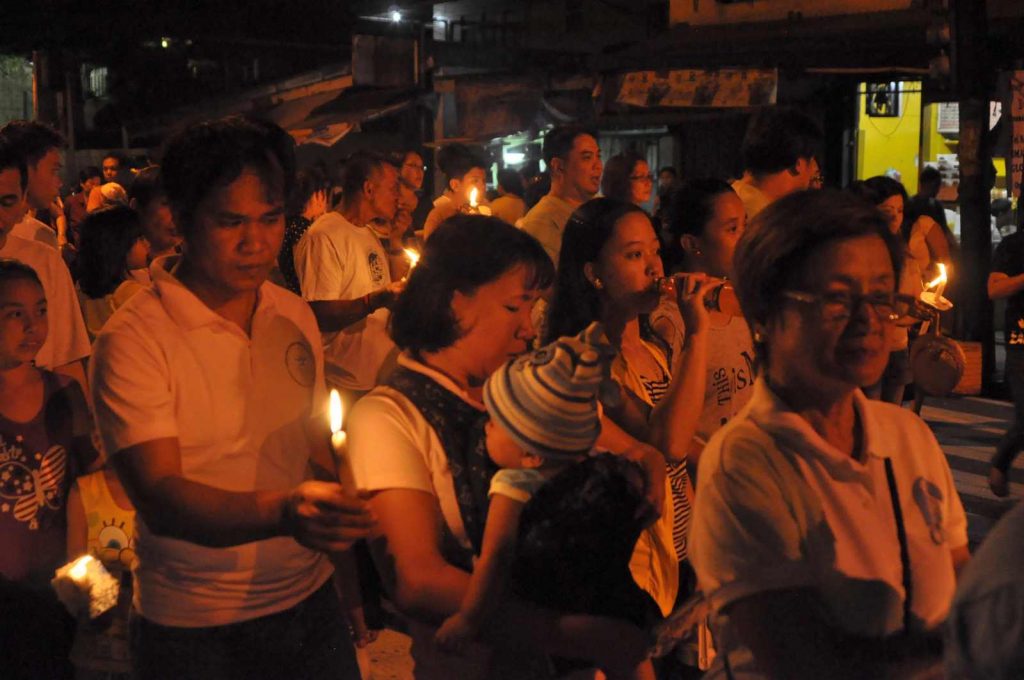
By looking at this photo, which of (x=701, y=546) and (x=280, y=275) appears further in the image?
(x=280, y=275)

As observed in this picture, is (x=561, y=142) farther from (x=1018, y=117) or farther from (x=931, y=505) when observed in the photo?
(x=1018, y=117)

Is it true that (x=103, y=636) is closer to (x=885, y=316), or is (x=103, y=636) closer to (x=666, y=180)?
(x=885, y=316)

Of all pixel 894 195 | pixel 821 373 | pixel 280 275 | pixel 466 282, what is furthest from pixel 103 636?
pixel 894 195

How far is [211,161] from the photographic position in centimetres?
276

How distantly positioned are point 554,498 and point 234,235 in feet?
3.53

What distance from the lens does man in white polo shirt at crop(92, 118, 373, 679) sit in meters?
2.64

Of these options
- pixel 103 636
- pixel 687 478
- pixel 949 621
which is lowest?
pixel 103 636

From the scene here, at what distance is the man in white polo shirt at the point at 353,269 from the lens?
5434 millimetres

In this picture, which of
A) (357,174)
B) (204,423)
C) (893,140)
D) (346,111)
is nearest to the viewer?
(204,423)

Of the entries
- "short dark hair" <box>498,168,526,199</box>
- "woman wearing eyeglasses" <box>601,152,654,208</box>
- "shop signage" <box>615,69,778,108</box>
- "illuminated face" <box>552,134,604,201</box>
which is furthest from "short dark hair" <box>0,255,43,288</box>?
"shop signage" <box>615,69,778,108</box>

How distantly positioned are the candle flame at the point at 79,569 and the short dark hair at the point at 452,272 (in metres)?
1.35

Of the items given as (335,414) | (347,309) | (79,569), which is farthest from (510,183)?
(335,414)

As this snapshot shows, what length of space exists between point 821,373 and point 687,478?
6.07ft

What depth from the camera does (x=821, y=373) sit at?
229 cm
